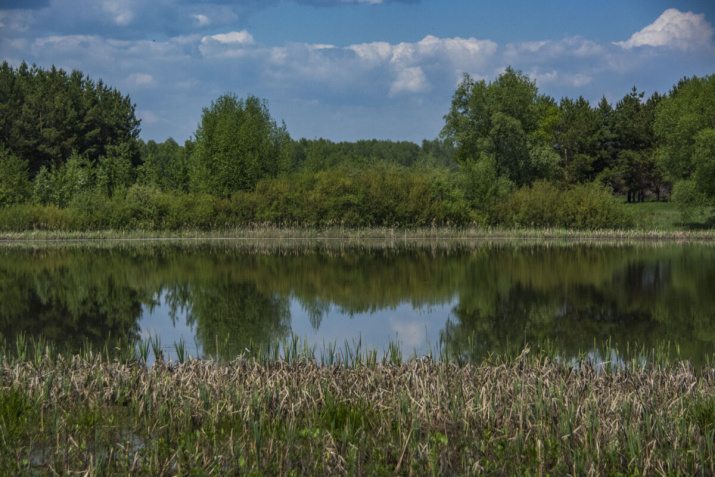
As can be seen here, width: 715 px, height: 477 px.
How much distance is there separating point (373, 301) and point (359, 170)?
A: 164 ft

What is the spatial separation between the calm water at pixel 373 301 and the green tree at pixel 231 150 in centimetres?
2977

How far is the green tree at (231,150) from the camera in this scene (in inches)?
2379

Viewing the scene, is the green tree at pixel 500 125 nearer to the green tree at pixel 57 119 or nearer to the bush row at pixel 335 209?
the bush row at pixel 335 209

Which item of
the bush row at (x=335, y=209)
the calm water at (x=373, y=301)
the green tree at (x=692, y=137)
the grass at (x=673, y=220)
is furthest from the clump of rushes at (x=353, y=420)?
the grass at (x=673, y=220)

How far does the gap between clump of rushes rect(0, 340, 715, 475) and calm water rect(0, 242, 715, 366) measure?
8.76ft

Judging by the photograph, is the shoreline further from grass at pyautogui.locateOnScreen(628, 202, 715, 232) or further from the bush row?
grass at pyautogui.locateOnScreen(628, 202, 715, 232)

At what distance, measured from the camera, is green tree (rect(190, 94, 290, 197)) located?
60438 millimetres

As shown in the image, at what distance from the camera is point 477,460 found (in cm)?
595

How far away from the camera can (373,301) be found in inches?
708

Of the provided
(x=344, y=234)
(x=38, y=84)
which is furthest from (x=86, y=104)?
(x=344, y=234)

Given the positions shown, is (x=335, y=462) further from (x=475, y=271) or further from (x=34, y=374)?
(x=475, y=271)

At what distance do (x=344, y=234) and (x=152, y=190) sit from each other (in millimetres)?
17204

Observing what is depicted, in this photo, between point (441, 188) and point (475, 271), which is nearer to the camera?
point (475, 271)

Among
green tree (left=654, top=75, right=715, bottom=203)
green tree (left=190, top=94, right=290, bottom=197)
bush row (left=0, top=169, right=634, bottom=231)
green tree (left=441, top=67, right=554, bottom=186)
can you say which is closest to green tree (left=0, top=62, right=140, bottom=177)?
green tree (left=190, top=94, right=290, bottom=197)
